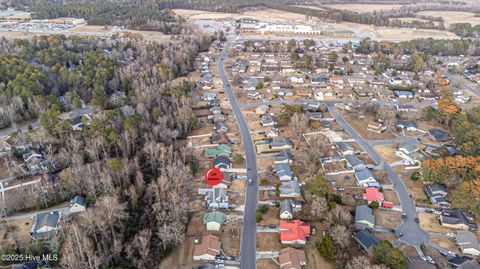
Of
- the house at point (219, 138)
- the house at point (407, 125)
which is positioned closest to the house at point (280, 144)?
the house at point (219, 138)

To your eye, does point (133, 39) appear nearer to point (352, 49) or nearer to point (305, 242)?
point (352, 49)

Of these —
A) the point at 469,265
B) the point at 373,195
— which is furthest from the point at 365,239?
the point at 469,265

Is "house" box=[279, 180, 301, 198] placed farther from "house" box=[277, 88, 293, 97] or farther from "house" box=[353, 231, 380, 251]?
"house" box=[277, 88, 293, 97]

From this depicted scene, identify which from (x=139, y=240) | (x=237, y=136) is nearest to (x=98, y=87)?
(x=237, y=136)

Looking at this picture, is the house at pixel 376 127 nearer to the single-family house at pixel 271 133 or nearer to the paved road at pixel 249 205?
the single-family house at pixel 271 133

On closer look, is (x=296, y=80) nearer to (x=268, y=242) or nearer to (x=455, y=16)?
(x=268, y=242)

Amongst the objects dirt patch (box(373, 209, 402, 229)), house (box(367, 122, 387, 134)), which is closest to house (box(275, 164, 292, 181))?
dirt patch (box(373, 209, 402, 229))
